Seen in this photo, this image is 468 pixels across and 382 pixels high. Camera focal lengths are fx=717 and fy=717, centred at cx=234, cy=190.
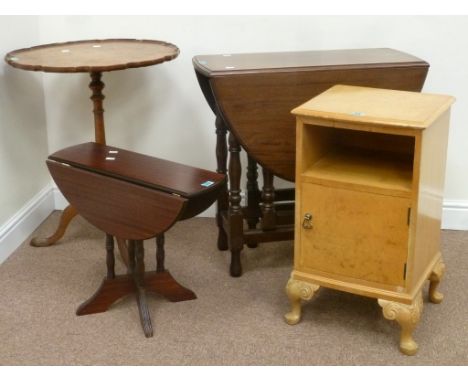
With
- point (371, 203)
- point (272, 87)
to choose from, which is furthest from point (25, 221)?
point (371, 203)

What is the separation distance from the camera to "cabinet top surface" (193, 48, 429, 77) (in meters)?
2.68

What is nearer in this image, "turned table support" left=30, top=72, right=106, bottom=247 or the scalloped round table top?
the scalloped round table top

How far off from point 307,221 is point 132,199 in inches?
23.7

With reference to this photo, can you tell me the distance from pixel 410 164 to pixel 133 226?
0.99 metres

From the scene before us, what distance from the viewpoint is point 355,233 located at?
2.39 m

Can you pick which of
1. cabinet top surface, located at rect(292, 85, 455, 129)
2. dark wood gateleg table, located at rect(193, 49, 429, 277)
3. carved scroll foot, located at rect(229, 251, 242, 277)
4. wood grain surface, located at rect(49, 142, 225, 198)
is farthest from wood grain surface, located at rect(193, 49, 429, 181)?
carved scroll foot, located at rect(229, 251, 242, 277)

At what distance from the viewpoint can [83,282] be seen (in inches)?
115

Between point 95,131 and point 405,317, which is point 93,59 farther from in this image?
point 405,317

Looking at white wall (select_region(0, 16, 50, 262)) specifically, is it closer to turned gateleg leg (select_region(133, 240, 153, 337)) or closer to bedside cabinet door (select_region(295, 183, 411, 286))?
turned gateleg leg (select_region(133, 240, 153, 337))

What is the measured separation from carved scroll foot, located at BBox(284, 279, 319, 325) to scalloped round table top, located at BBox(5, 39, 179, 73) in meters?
1.02

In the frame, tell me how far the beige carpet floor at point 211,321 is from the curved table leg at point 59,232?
0.06 m

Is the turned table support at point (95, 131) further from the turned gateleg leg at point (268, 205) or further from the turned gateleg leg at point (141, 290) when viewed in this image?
the turned gateleg leg at point (268, 205)

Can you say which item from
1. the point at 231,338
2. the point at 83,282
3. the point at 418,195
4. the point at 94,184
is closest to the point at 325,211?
the point at 418,195

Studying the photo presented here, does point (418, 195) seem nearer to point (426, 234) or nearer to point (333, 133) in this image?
point (426, 234)
